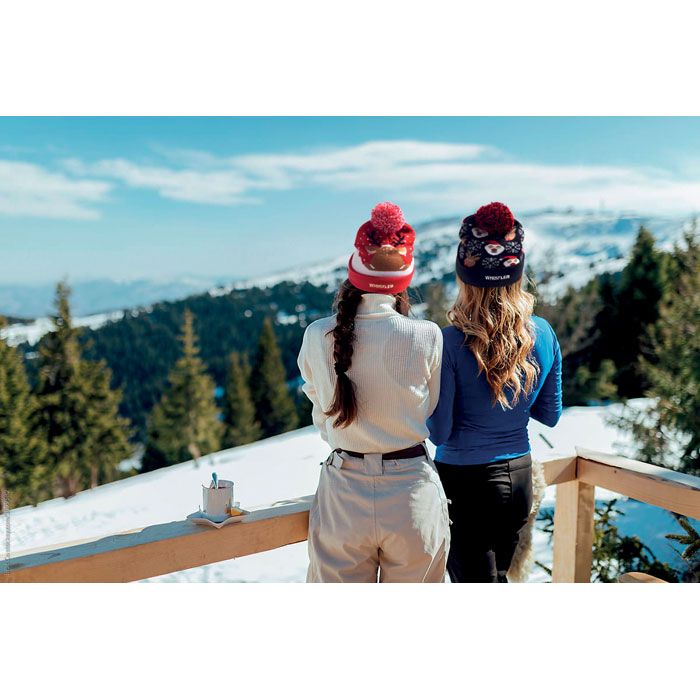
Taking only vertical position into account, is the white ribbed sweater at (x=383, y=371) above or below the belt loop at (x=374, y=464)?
above

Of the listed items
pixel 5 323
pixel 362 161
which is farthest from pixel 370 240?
pixel 362 161

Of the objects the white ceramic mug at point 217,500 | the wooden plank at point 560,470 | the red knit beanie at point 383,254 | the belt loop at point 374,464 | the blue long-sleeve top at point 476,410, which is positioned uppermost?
the red knit beanie at point 383,254

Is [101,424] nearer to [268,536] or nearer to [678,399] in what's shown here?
[678,399]

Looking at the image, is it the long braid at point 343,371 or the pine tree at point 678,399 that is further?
the pine tree at point 678,399

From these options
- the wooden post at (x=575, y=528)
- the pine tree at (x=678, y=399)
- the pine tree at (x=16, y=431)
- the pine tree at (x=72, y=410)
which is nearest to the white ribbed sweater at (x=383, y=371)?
the wooden post at (x=575, y=528)

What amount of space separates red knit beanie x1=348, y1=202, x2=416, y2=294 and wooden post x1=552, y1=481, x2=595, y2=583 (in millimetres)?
924

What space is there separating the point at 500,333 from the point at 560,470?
625mm

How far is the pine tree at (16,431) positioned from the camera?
19172 mm

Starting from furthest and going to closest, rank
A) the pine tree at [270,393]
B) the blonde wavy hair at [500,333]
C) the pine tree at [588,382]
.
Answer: the pine tree at [270,393] < the pine tree at [588,382] < the blonde wavy hair at [500,333]

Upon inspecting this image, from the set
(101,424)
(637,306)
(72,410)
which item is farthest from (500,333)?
(101,424)

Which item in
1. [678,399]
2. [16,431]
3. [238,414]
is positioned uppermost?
[678,399]

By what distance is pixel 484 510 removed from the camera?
4.97ft

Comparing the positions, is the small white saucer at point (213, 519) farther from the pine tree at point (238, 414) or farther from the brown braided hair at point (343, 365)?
the pine tree at point (238, 414)

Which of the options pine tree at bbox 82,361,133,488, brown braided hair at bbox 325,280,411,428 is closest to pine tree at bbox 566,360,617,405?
pine tree at bbox 82,361,133,488
